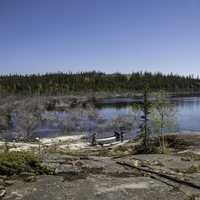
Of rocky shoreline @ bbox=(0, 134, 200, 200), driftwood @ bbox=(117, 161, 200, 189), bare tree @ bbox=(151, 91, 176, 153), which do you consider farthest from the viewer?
bare tree @ bbox=(151, 91, 176, 153)

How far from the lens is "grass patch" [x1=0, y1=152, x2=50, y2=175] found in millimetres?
13047

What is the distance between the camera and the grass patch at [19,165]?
1305cm

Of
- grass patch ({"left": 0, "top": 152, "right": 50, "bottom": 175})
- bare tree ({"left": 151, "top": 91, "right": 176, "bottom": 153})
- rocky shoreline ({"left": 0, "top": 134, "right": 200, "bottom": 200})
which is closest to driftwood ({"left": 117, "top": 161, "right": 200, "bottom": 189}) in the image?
rocky shoreline ({"left": 0, "top": 134, "right": 200, "bottom": 200})

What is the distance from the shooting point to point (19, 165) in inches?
519

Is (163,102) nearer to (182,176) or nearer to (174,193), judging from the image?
(182,176)

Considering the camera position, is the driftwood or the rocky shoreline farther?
the driftwood

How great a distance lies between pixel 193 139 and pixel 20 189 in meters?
28.6

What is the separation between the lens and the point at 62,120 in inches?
2815

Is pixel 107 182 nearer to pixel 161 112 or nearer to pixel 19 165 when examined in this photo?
pixel 19 165

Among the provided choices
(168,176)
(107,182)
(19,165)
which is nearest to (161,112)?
(168,176)

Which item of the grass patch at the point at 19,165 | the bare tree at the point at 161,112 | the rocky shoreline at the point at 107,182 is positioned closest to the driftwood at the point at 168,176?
the rocky shoreline at the point at 107,182

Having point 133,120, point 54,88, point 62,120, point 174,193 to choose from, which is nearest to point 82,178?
point 174,193

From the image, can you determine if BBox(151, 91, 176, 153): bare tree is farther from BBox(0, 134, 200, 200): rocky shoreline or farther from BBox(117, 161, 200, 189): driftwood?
BBox(117, 161, 200, 189): driftwood

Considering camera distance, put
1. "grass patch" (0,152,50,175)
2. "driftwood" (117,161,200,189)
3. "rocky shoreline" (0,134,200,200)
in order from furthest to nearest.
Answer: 1. "grass patch" (0,152,50,175)
2. "driftwood" (117,161,200,189)
3. "rocky shoreline" (0,134,200,200)
